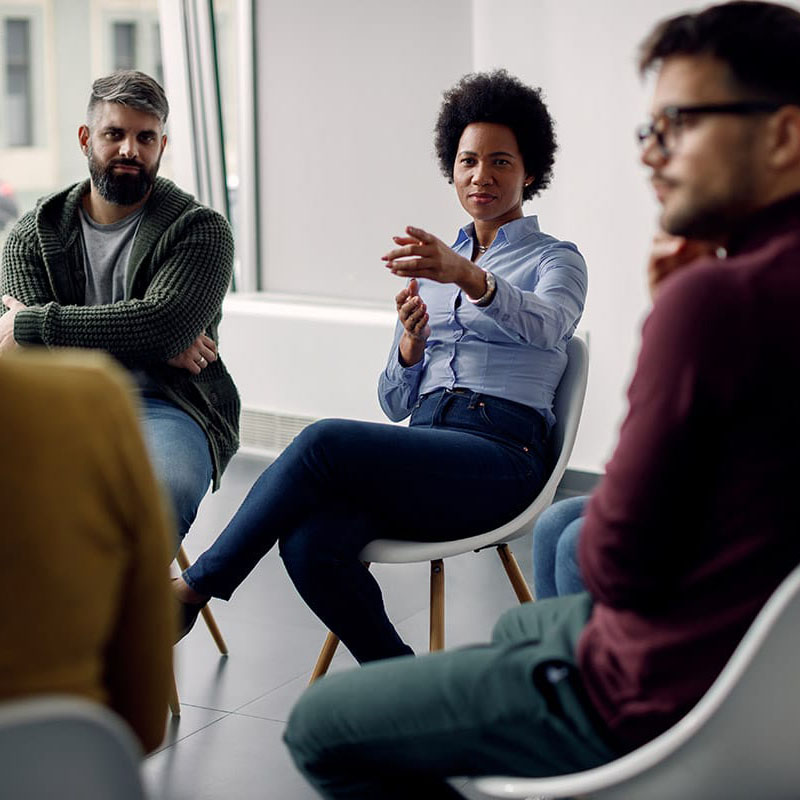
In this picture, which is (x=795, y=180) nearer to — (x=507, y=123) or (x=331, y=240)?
(x=507, y=123)

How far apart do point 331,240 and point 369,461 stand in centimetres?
332

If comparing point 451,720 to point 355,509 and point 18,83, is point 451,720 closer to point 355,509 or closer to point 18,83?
point 355,509

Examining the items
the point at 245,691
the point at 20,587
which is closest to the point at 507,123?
the point at 245,691

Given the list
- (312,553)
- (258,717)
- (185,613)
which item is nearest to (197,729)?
(258,717)

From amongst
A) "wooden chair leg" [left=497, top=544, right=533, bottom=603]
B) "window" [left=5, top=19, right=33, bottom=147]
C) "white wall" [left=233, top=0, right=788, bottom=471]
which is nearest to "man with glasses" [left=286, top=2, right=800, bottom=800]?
"wooden chair leg" [left=497, top=544, right=533, bottom=603]

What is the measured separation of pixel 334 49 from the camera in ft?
17.1

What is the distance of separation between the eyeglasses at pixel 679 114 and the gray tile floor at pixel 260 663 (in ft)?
4.84

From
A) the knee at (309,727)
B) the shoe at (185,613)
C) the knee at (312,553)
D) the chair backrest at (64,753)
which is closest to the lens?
the chair backrest at (64,753)

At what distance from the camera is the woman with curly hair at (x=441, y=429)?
7.36ft

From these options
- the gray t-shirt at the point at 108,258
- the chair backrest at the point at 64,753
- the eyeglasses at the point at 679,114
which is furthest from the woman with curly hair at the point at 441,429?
the chair backrest at the point at 64,753

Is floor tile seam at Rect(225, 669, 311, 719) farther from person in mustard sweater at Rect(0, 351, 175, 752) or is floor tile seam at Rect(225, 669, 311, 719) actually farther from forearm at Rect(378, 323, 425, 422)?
person in mustard sweater at Rect(0, 351, 175, 752)

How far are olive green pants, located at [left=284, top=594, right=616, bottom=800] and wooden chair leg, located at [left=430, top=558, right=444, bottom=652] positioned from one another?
89 cm

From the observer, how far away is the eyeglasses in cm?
130

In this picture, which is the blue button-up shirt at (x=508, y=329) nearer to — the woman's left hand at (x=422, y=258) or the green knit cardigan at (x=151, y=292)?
the woman's left hand at (x=422, y=258)
